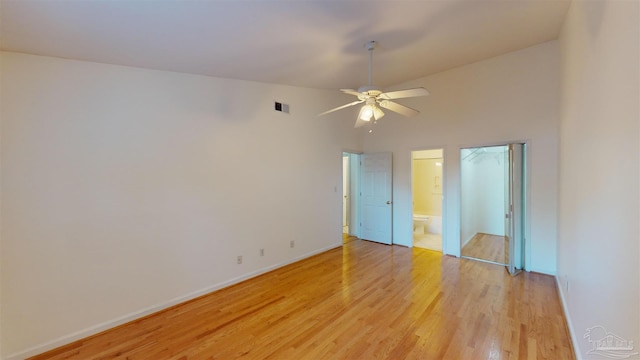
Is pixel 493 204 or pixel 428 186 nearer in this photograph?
pixel 493 204

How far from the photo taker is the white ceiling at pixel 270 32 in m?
1.85

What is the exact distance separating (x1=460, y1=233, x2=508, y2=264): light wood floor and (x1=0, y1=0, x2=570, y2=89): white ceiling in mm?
3304


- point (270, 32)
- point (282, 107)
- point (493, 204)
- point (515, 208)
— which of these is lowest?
point (493, 204)

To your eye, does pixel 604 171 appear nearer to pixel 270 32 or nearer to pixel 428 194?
pixel 270 32

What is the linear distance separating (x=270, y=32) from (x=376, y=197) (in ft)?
13.3

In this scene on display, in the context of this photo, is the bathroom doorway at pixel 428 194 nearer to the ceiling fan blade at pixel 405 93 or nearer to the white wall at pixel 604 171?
the white wall at pixel 604 171

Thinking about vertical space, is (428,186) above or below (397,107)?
below

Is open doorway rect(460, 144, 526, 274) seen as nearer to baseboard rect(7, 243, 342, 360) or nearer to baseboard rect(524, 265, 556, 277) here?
baseboard rect(524, 265, 556, 277)

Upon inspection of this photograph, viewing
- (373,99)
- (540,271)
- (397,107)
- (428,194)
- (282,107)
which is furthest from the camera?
(428,194)

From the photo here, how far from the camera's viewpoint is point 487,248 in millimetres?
5152

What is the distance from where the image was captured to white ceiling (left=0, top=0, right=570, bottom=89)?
6.08ft

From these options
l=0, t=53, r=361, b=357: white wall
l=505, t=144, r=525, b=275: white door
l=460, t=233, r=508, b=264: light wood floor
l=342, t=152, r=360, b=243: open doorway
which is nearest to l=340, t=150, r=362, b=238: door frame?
l=342, t=152, r=360, b=243: open doorway

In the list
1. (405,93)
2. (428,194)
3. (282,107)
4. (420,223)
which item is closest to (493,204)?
(428,194)

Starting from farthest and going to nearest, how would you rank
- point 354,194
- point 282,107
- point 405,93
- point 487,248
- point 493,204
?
point 493,204 < point 354,194 < point 487,248 < point 282,107 < point 405,93
